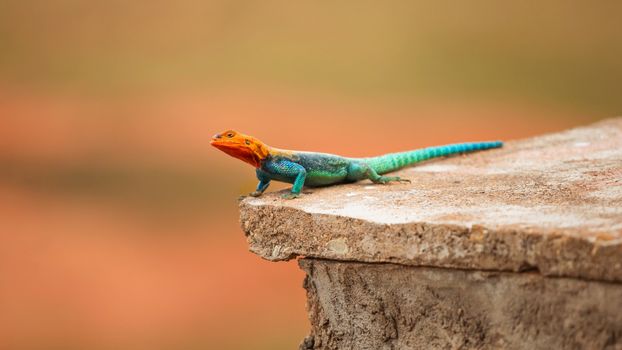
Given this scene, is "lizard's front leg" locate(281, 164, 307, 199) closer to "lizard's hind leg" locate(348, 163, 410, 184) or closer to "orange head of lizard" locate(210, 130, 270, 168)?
"orange head of lizard" locate(210, 130, 270, 168)

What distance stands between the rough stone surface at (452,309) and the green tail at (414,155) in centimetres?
108

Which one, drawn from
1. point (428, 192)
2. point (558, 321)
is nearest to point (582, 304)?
point (558, 321)

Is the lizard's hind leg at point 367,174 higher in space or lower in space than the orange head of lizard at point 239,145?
lower

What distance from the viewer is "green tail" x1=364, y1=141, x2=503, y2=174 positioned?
4896mm

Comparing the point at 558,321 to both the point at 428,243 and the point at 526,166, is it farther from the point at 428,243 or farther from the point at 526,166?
the point at 526,166

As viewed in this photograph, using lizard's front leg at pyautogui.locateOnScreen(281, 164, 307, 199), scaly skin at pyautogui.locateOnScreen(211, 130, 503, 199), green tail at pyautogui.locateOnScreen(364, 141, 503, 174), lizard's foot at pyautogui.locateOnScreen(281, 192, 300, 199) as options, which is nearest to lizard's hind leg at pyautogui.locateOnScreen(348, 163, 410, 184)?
scaly skin at pyautogui.locateOnScreen(211, 130, 503, 199)

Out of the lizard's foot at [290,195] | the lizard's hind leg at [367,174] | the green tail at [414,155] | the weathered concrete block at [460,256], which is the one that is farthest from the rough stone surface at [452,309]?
the green tail at [414,155]

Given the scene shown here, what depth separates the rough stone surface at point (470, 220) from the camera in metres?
3.10

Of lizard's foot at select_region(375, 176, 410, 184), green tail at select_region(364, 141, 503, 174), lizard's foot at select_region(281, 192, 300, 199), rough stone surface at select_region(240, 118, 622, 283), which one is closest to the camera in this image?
rough stone surface at select_region(240, 118, 622, 283)

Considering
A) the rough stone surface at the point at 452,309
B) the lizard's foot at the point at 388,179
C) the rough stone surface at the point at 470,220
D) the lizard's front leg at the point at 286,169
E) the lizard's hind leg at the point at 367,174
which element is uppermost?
the lizard's front leg at the point at 286,169

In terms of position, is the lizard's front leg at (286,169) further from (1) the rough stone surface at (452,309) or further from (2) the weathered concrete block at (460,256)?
(1) the rough stone surface at (452,309)

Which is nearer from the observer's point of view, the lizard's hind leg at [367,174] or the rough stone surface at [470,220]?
the rough stone surface at [470,220]

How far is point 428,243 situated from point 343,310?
0.76m

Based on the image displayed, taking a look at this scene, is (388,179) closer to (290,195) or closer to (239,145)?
(290,195)
